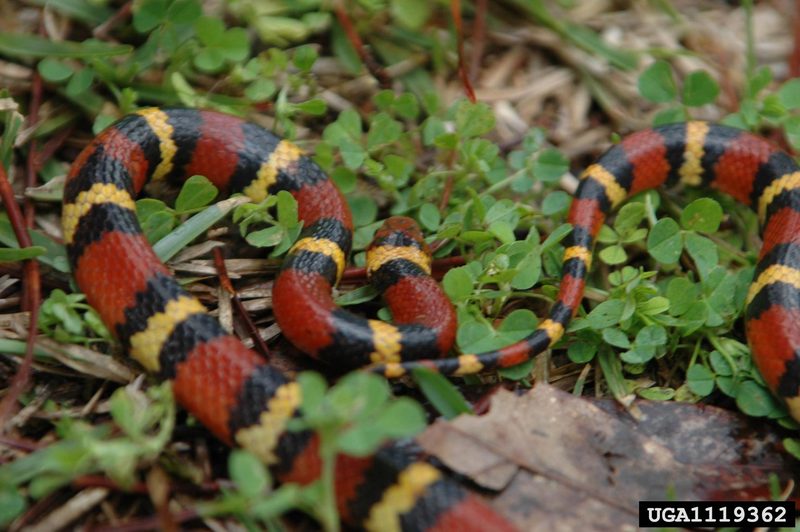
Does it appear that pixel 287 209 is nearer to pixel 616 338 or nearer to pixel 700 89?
pixel 616 338

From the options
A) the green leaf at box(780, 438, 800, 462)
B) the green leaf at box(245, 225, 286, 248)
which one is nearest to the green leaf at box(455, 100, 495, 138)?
the green leaf at box(245, 225, 286, 248)

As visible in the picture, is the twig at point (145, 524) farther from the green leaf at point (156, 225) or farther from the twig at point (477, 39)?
the twig at point (477, 39)

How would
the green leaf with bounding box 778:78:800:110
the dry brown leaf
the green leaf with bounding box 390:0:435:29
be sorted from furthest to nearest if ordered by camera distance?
the green leaf with bounding box 390:0:435:29, the green leaf with bounding box 778:78:800:110, the dry brown leaf

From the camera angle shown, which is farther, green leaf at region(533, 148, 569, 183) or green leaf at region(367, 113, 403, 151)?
green leaf at region(533, 148, 569, 183)

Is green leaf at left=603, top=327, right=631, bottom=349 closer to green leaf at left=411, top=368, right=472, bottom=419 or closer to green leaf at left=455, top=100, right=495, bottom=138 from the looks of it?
green leaf at left=411, top=368, right=472, bottom=419

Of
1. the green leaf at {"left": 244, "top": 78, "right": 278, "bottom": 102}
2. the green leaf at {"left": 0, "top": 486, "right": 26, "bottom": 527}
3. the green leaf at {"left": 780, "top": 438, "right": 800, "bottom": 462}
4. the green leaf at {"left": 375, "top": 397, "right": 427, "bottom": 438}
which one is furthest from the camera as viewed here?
the green leaf at {"left": 244, "top": 78, "right": 278, "bottom": 102}

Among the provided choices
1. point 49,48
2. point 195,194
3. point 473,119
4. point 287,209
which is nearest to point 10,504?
point 195,194

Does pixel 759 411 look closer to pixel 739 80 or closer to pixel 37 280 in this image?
pixel 739 80
